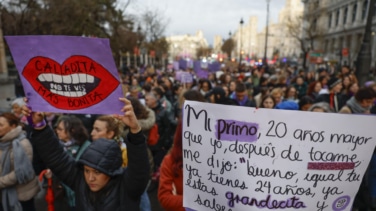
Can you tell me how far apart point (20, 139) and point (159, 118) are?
247cm

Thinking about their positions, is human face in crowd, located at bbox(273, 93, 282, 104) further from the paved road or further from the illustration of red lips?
the illustration of red lips

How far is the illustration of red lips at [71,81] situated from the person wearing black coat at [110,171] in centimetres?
19

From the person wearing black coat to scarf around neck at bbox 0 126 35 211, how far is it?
86cm

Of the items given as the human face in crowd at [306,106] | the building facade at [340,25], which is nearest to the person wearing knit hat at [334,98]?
the human face in crowd at [306,106]

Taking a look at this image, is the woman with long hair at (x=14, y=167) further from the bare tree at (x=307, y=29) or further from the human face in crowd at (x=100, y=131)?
the bare tree at (x=307, y=29)

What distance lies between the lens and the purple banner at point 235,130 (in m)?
1.60

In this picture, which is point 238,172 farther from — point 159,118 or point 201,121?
point 159,118

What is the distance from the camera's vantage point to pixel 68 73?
1.86 meters

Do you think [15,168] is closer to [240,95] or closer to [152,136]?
[152,136]

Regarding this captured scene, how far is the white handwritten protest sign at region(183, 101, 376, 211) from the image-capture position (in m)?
1.54

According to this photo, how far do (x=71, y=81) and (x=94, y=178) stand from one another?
667mm

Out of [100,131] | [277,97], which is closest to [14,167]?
[100,131]

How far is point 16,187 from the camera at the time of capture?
2938mm

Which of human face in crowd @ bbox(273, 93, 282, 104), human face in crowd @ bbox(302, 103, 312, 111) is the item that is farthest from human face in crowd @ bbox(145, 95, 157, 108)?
human face in crowd @ bbox(302, 103, 312, 111)
